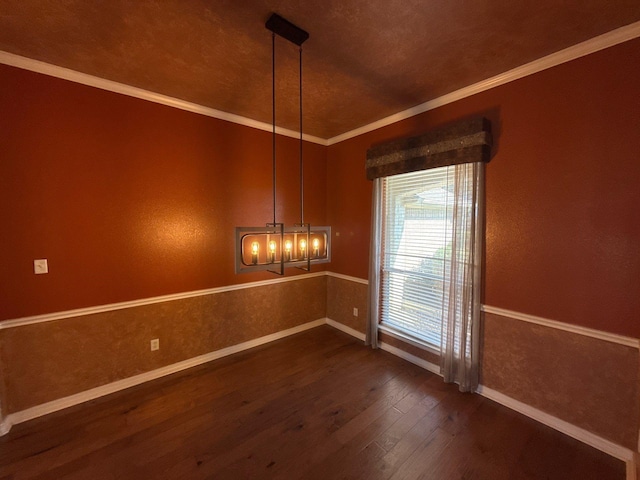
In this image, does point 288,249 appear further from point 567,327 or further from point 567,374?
point 567,374

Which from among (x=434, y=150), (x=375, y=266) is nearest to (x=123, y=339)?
(x=375, y=266)

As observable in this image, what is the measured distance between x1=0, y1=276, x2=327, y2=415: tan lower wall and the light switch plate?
45 centimetres

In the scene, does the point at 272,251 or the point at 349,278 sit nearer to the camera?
the point at 272,251

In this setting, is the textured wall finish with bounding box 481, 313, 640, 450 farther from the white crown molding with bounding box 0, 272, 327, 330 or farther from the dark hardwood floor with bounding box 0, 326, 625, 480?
the white crown molding with bounding box 0, 272, 327, 330

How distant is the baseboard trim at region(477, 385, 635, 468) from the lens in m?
1.78

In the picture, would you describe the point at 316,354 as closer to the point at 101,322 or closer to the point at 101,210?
the point at 101,322

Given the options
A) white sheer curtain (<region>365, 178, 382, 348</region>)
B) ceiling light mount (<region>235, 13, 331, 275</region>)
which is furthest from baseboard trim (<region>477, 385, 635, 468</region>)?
ceiling light mount (<region>235, 13, 331, 275</region>)

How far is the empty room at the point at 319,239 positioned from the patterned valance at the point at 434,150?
0.02 metres

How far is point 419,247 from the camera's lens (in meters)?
2.88

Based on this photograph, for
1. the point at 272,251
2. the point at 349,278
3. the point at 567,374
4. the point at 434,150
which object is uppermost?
the point at 434,150

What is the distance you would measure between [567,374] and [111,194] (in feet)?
13.7

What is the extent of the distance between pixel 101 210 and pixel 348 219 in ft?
9.18

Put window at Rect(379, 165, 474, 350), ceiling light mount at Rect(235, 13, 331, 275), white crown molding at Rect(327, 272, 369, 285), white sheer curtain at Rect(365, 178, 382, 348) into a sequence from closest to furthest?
ceiling light mount at Rect(235, 13, 331, 275) < window at Rect(379, 165, 474, 350) < white sheer curtain at Rect(365, 178, 382, 348) < white crown molding at Rect(327, 272, 369, 285)

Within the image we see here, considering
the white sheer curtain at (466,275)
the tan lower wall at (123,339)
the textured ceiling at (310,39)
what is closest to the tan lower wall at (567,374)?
the white sheer curtain at (466,275)
